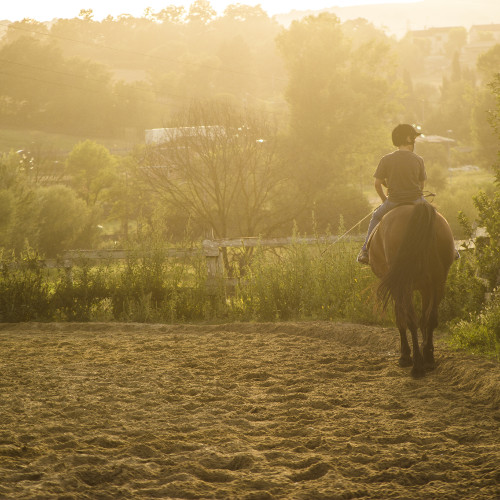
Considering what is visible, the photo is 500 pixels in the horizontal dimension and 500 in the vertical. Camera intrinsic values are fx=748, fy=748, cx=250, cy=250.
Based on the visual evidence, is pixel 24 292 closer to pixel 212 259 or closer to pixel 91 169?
pixel 212 259

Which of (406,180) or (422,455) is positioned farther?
(406,180)

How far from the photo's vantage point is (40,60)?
99.6m

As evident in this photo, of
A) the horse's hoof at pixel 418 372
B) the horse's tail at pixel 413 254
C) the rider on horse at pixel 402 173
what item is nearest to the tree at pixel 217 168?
the rider on horse at pixel 402 173

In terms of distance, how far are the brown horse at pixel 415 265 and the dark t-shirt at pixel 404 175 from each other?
0.20 meters

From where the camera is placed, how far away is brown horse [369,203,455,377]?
745 cm

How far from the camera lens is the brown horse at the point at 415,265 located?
24.5 feet

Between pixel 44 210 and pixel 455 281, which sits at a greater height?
pixel 44 210

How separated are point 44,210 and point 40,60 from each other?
6876 cm

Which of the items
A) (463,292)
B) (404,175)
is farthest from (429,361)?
(463,292)

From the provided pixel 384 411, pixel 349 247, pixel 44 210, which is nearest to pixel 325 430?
pixel 384 411

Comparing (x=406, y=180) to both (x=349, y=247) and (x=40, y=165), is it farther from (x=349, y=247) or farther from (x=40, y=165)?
(x=40, y=165)

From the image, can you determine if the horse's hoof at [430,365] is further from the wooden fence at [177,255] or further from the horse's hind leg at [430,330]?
the wooden fence at [177,255]

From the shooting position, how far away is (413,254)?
7.43 meters

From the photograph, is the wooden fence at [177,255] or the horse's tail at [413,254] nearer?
the horse's tail at [413,254]
